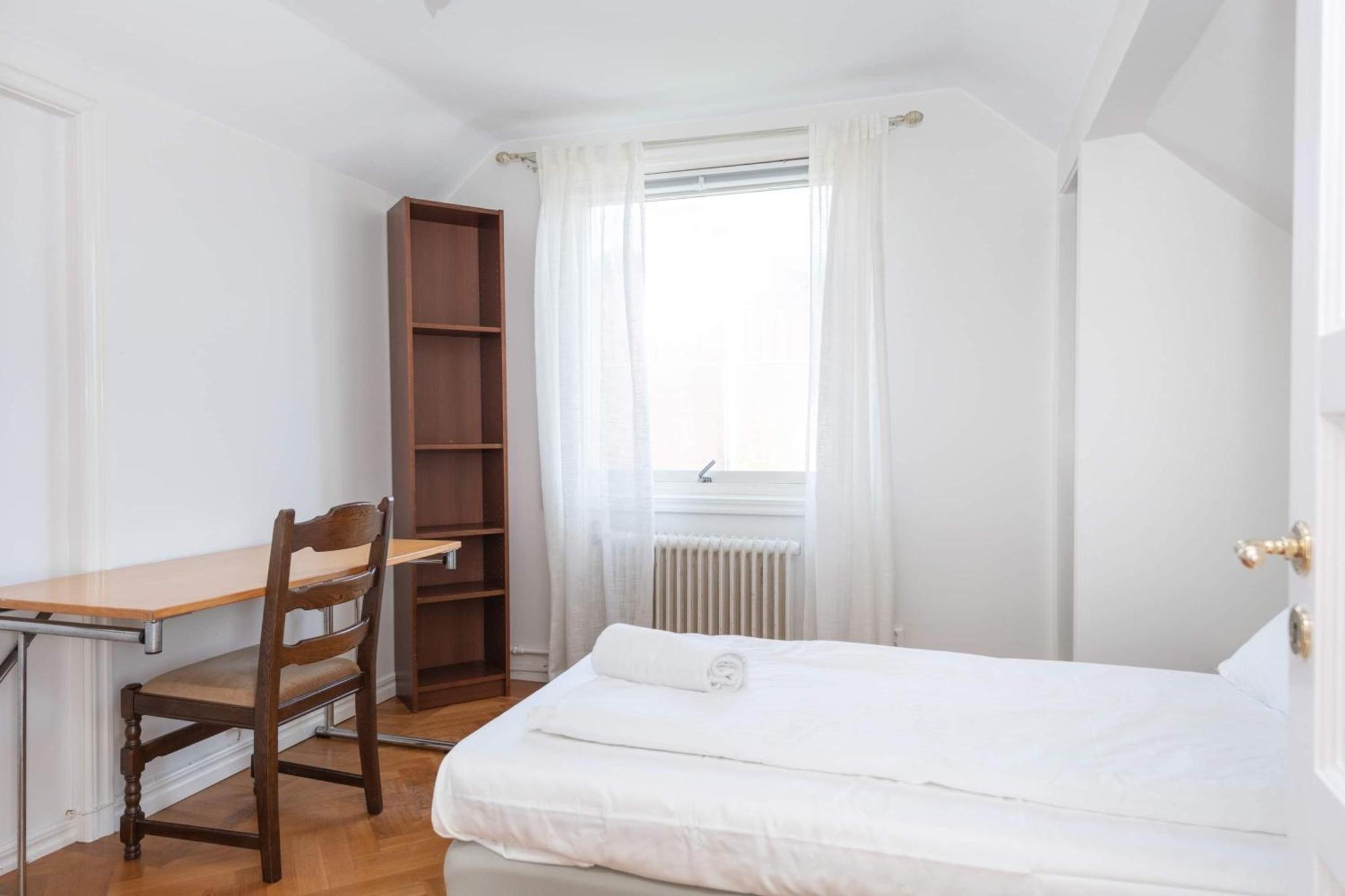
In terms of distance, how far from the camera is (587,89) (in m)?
3.29

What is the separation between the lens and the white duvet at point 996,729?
1.43 metres

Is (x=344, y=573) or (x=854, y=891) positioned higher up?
(x=344, y=573)

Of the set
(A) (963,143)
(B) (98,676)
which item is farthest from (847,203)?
(B) (98,676)

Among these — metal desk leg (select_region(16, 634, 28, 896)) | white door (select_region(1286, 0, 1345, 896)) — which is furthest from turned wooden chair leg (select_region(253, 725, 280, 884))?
white door (select_region(1286, 0, 1345, 896))

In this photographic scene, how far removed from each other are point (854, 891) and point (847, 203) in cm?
253

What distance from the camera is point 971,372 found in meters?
3.23

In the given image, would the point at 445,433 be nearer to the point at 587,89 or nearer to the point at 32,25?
the point at 587,89

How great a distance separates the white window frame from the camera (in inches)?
137

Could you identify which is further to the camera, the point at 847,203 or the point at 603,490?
the point at 603,490

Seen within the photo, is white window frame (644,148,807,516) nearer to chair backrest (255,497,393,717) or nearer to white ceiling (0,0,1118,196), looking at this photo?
white ceiling (0,0,1118,196)

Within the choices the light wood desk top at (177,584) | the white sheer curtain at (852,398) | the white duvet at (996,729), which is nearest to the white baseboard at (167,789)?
the light wood desk top at (177,584)

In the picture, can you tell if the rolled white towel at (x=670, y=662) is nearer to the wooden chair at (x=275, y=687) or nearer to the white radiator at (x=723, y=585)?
the wooden chair at (x=275, y=687)

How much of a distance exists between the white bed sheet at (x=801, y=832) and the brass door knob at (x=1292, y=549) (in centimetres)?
70

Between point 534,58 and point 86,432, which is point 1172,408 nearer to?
point 534,58
